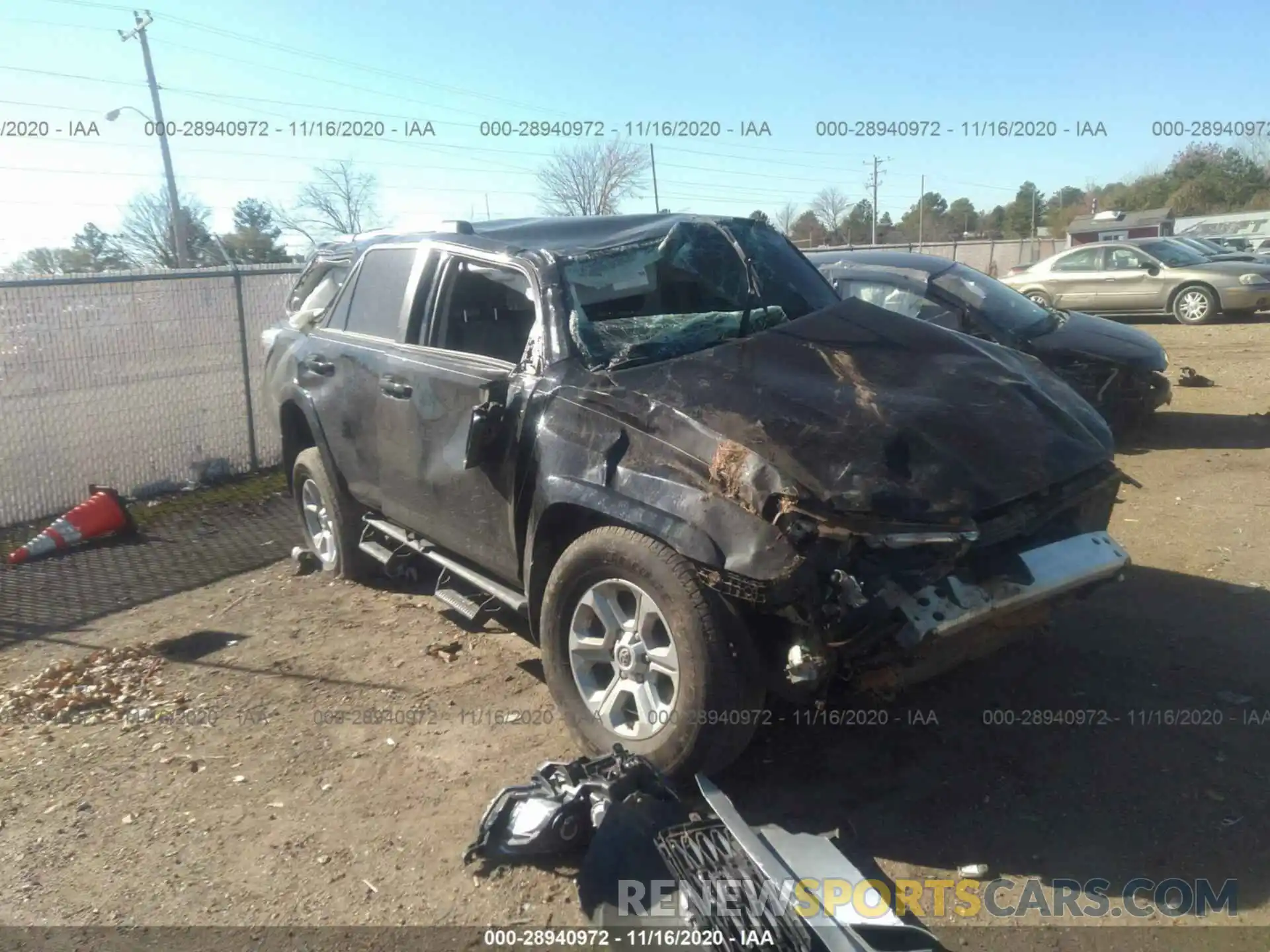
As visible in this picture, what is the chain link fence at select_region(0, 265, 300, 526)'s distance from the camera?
304 inches

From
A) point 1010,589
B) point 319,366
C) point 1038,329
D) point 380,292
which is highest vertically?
point 380,292

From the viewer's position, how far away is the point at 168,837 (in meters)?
3.58

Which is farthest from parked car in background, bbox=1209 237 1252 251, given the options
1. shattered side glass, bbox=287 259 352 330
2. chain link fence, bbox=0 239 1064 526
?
shattered side glass, bbox=287 259 352 330

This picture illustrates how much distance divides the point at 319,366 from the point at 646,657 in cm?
308

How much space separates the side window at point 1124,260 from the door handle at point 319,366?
1530 cm

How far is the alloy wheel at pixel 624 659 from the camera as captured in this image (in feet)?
11.3

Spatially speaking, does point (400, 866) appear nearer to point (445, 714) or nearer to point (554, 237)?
point (445, 714)

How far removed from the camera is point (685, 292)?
459 centimetres

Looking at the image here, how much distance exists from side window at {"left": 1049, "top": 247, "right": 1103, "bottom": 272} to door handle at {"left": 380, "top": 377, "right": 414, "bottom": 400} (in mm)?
15445

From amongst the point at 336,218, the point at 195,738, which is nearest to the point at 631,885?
the point at 195,738

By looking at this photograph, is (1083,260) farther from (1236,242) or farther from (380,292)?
(380,292)

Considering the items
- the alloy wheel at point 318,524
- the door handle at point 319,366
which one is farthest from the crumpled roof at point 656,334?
the alloy wheel at point 318,524

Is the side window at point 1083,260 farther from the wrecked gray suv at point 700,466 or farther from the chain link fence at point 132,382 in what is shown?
the wrecked gray suv at point 700,466

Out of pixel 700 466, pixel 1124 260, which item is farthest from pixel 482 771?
pixel 1124 260
